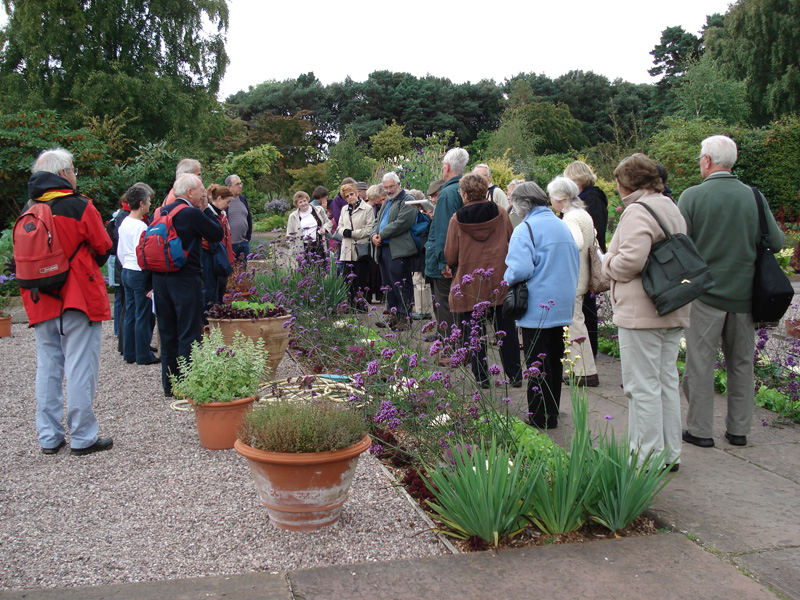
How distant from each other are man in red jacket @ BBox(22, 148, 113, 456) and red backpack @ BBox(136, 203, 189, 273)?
0.63m

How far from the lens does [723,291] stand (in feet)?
14.1

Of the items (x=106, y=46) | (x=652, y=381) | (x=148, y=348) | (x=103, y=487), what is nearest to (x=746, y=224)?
(x=652, y=381)

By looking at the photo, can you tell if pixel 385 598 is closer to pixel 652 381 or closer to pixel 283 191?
pixel 652 381

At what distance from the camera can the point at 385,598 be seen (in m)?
2.62

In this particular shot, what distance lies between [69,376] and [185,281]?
1.26 meters

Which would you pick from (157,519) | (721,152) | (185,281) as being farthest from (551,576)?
(185,281)

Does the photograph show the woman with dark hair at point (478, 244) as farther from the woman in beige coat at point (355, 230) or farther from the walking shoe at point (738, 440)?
the woman in beige coat at point (355, 230)

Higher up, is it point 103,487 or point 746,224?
point 746,224

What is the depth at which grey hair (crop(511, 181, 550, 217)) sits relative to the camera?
488 centimetres

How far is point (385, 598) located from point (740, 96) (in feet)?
105

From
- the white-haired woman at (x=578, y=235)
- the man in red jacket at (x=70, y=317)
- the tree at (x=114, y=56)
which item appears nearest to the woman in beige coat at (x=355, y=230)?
the white-haired woman at (x=578, y=235)

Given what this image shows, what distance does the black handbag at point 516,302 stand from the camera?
15.6 ft

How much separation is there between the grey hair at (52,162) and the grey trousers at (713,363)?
438 centimetres

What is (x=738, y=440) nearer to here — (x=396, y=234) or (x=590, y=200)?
(x=590, y=200)
